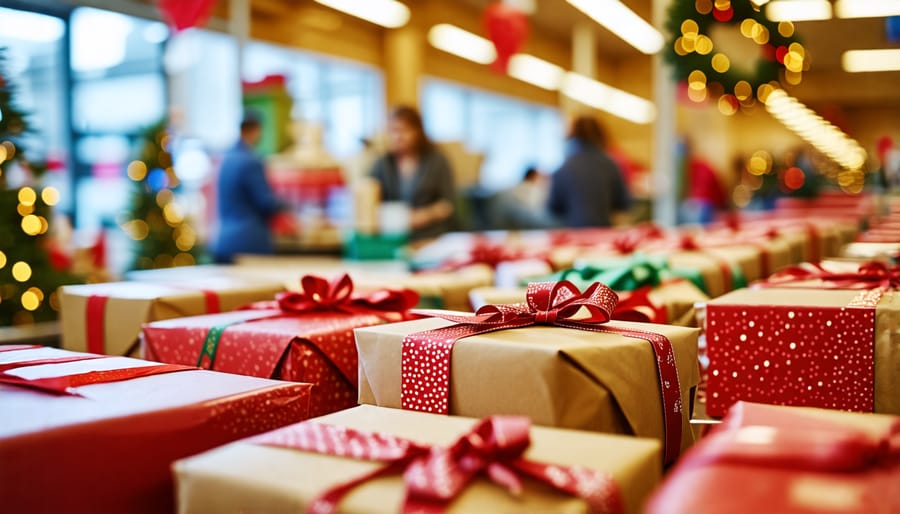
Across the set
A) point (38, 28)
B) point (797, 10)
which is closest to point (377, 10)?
point (38, 28)

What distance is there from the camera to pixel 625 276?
122 cm

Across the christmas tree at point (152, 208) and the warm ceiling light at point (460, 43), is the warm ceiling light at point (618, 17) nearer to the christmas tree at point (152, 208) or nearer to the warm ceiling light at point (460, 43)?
the warm ceiling light at point (460, 43)

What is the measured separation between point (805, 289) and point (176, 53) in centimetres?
756

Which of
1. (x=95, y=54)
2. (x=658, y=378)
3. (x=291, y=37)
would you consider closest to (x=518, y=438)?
(x=658, y=378)

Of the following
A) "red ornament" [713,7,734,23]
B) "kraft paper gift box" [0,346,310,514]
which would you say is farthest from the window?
"kraft paper gift box" [0,346,310,514]

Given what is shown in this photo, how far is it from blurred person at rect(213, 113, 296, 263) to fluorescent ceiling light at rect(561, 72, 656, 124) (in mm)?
9337

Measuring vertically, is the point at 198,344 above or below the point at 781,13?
below

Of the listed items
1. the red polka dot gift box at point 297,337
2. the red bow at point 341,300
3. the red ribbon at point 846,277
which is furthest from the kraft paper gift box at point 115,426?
the red ribbon at point 846,277

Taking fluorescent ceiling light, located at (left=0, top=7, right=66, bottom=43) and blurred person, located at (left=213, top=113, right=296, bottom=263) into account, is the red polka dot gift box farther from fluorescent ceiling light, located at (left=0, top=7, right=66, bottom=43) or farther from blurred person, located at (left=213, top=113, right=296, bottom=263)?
fluorescent ceiling light, located at (left=0, top=7, right=66, bottom=43)

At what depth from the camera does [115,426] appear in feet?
2.41

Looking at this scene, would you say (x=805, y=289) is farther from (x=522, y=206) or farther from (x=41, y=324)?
(x=522, y=206)

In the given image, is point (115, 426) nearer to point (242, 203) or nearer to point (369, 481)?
point (369, 481)

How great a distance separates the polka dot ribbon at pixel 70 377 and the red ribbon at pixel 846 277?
85 centimetres

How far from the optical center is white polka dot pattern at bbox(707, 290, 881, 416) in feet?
3.06
